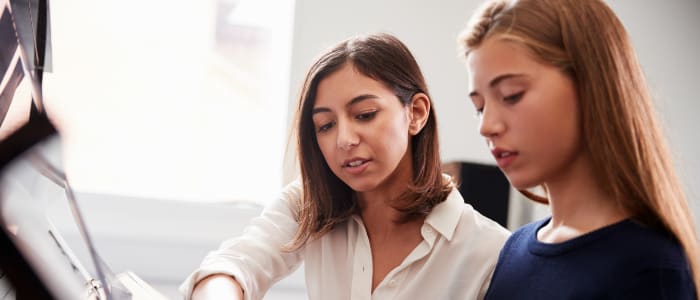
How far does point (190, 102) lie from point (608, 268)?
2.31 meters

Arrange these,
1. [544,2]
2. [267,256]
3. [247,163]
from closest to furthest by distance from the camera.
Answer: [544,2] → [267,256] → [247,163]

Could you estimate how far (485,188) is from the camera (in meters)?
2.77

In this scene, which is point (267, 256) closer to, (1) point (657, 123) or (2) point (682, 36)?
(1) point (657, 123)

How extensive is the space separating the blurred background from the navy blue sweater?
187 cm

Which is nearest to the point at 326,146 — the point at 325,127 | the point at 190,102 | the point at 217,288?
the point at 325,127

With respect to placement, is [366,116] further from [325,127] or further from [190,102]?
[190,102]

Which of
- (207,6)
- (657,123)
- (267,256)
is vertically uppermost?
(207,6)

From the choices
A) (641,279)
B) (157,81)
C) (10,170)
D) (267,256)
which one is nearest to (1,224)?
(10,170)

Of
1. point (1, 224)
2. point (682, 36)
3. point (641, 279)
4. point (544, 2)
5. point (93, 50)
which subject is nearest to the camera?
point (1, 224)

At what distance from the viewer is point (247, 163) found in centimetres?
283

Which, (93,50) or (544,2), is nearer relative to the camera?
(544,2)

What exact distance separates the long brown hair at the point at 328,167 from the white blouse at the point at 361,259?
0.12ft

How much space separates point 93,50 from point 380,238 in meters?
1.84

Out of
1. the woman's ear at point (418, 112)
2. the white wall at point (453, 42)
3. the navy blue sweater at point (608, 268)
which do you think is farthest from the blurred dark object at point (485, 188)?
the navy blue sweater at point (608, 268)
